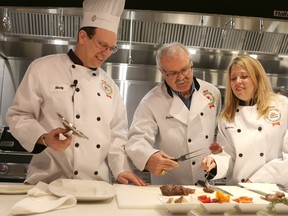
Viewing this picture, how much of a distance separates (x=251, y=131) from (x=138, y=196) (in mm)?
966

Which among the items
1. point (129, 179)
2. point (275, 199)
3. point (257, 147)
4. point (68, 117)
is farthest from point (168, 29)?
point (275, 199)

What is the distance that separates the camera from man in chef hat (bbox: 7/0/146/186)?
1964mm

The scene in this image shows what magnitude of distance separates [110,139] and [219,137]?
766 mm

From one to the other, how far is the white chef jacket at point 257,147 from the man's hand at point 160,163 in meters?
0.32

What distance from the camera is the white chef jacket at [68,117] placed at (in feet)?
6.46

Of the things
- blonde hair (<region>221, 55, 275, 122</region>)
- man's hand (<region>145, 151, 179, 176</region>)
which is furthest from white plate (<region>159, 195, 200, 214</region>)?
blonde hair (<region>221, 55, 275, 122</region>)

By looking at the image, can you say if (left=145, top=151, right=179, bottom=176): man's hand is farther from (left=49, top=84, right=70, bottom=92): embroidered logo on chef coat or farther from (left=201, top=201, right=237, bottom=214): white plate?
(left=49, top=84, right=70, bottom=92): embroidered logo on chef coat

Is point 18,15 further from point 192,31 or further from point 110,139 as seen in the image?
point 110,139

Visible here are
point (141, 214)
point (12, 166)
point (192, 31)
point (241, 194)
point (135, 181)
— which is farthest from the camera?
point (192, 31)

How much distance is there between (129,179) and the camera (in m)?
1.98

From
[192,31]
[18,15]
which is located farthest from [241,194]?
[18,15]

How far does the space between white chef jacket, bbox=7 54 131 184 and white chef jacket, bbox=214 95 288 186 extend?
0.71 metres

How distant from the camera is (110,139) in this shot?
6.91ft

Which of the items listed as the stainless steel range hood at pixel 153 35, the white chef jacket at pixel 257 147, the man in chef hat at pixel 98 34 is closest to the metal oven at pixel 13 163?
the stainless steel range hood at pixel 153 35
